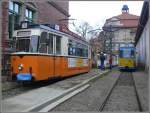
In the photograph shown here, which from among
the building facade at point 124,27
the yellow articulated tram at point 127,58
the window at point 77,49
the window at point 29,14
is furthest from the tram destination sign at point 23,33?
the building facade at point 124,27

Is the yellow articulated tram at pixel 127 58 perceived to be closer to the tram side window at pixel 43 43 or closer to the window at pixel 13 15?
the window at pixel 13 15

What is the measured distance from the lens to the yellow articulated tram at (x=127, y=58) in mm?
41062

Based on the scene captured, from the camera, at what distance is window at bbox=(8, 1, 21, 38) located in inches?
831

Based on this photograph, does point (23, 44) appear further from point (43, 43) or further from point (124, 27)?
point (124, 27)

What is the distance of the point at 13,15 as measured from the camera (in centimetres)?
2180

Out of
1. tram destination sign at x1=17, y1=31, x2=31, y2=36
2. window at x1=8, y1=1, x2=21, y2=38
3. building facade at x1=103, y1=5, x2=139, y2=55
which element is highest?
building facade at x1=103, y1=5, x2=139, y2=55

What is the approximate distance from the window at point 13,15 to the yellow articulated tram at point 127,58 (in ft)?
69.0

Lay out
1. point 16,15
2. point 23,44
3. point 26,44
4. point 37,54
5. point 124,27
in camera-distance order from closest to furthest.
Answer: point 37,54 → point 26,44 → point 23,44 → point 16,15 → point 124,27

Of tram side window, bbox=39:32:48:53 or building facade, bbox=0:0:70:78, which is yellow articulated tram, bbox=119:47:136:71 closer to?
building facade, bbox=0:0:70:78

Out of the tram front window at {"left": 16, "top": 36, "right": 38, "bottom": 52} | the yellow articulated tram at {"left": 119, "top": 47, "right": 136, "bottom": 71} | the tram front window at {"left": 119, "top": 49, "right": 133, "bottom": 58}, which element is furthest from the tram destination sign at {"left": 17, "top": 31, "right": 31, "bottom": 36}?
the tram front window at {"left": 119, "top": 49, "right": 133, "bottom": 58}

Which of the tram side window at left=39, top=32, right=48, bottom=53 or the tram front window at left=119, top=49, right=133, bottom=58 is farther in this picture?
the tram front window at left=119, top=49, right=133, bottom=58

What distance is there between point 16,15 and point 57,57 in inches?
200

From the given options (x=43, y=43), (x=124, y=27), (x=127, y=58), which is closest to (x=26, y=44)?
(x=43, y=43)

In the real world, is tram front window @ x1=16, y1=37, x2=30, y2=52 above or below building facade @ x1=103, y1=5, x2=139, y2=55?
below
